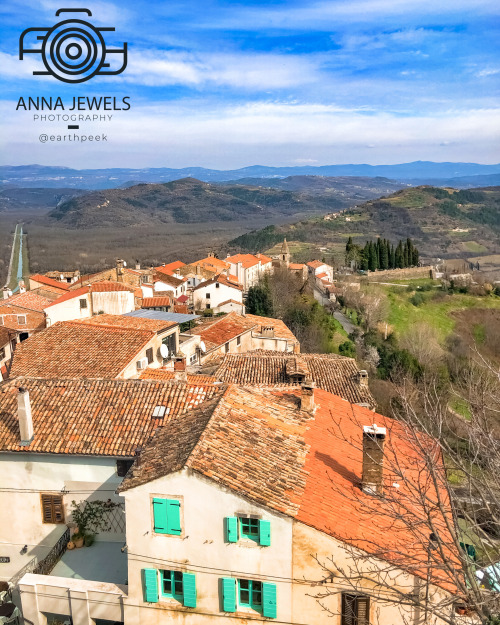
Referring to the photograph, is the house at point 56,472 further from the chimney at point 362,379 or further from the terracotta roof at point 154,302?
the terracotta roof at point 154,302

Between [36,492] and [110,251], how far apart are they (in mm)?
127118

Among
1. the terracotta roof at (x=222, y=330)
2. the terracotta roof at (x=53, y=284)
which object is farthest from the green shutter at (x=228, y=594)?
the terracotta roof at (x=53, y=284)

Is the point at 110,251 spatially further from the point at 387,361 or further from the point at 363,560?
the point at 363,560

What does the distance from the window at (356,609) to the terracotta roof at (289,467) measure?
114cm

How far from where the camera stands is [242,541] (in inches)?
431

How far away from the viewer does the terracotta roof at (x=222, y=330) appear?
3362 cm

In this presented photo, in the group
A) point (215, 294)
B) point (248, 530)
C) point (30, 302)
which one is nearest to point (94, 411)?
point (248, 530)

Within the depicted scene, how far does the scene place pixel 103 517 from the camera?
15.0 metres

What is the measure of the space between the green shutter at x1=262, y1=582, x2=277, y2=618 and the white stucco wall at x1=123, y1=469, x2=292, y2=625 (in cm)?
10

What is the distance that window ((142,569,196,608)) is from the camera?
1136 cm

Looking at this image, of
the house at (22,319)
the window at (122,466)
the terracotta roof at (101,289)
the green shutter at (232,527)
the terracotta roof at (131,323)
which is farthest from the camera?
the house at (22,319)

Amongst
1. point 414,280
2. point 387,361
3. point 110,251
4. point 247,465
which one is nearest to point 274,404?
point 247,465

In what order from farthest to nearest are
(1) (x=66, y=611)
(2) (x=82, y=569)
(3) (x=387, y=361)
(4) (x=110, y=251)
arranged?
(4) (x=110, y=251), (3) (x=387, y=361), (2) (x=82, y=569), (1) (x=66, y=611)

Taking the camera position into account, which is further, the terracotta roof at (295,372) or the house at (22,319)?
the house at (22,319)
